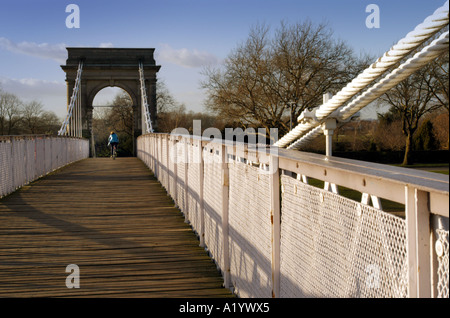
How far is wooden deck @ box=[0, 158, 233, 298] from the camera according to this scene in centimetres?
477

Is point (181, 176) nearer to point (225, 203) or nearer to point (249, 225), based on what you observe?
point (225, 203)

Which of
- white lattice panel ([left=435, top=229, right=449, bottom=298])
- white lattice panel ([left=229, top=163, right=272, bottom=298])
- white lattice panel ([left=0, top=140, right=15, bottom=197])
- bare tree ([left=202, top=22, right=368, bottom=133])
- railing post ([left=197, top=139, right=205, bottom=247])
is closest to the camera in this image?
white lattice panel ([left=435, top=229, right=449, bottom=298])

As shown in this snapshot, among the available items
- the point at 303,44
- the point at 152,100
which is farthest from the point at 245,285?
the point at 152,100

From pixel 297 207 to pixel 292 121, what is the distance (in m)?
25.5

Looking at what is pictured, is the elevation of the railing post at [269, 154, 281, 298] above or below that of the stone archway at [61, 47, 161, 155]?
below

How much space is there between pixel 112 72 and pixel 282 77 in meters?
24.3

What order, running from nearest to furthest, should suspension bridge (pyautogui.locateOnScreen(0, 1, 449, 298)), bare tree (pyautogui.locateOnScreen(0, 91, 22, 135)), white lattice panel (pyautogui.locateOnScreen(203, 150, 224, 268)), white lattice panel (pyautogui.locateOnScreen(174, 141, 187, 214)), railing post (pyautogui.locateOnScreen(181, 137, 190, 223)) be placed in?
1. suspension bridge (pyautogui.locateOnScreen(0, 1, 449, 298))
2. white lattice panel (pyautogui.locateOnScreen(203, 150, 224, 268))
3. railing post (pyautogui.locateOnScreen(181, 137, 190, 223))
4. white lattice panel (pyautogui.locateOnScreen(174, 141, 187, 214))
5. bare tree (pyautogui.locateOnScreen(0, 91, 22, 135))

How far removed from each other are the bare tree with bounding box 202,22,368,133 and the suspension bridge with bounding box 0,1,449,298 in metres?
17.4

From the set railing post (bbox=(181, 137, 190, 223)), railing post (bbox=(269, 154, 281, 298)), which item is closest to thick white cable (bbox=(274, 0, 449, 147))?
railing post (bbox=(269, 154, 281, 298))

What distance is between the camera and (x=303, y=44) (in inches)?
1190

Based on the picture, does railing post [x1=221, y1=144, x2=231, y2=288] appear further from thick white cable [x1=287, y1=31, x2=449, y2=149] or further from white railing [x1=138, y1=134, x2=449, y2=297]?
thick white cable [x1=287, y1=31, x2=449, y2=149]

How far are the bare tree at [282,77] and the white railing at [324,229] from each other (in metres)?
23.5

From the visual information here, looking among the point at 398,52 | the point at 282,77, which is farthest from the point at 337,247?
the point at 282,77

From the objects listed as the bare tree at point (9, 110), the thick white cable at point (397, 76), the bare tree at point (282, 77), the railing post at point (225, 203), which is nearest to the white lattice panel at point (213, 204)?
the railing post at point (225, 203)
